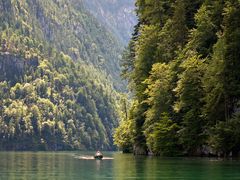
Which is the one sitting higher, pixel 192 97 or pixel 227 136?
pixel 192 97

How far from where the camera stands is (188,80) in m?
75.9

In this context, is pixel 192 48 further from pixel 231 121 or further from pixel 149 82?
pixel 231 121

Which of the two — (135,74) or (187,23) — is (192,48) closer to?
(187,23)

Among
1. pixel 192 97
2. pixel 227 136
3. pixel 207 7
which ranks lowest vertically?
pixel 227 136

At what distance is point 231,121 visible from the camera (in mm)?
65812

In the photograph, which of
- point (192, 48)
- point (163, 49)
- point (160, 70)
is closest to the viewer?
point (192, 48)

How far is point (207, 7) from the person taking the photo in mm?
79562

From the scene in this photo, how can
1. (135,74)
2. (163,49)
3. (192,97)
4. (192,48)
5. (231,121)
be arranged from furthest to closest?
1. (135,74)
2. (163,49)
3. (192,48)
4. (192,97)
5. (231,121)

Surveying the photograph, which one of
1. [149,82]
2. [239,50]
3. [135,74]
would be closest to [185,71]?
[239,50]

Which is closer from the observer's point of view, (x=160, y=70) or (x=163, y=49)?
(x=160, y=70)

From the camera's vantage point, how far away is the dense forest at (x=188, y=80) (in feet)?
224

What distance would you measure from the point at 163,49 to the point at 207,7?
15714mm

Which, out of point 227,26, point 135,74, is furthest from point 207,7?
point 135,74

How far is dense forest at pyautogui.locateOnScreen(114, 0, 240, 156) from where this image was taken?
2687 inches
